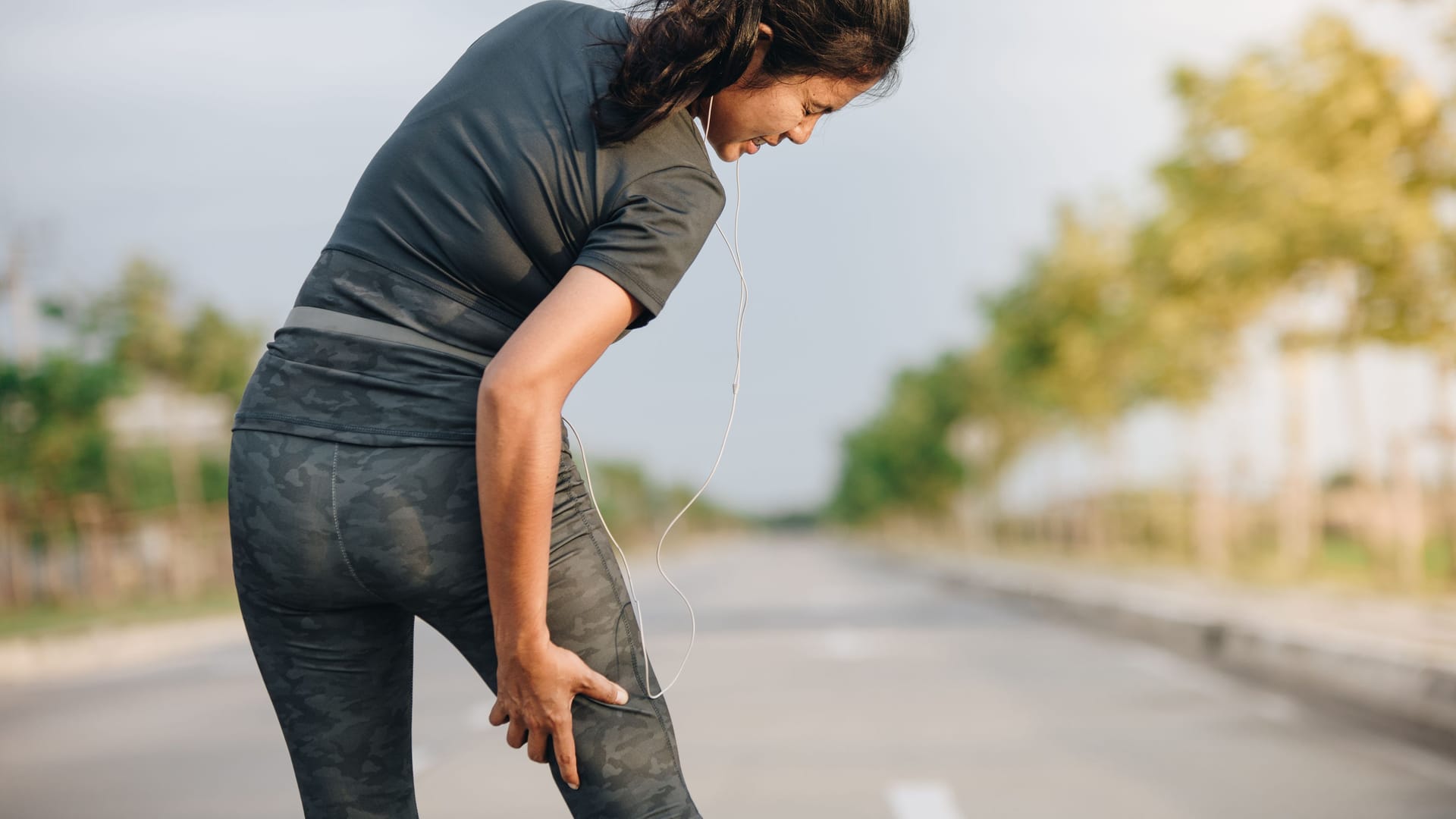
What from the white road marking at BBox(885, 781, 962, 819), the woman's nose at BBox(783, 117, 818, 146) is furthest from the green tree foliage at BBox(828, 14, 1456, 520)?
the woman's nose at BBox(783, 117, 818, 146)

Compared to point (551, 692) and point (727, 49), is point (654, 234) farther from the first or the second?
point (551, 692)

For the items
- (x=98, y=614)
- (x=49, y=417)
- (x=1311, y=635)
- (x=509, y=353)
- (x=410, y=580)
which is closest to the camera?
(x=509, y=353)

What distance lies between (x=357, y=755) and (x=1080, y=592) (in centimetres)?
1778

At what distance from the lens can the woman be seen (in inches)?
70.1

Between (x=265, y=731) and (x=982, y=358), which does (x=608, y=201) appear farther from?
(x=982, y=358)

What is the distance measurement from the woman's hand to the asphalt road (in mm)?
4134

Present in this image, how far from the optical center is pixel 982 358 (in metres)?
56.8

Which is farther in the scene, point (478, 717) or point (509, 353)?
point (478, 717)

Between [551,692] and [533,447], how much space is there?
306 mm

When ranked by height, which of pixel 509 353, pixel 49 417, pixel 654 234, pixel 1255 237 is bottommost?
pixel 509 353

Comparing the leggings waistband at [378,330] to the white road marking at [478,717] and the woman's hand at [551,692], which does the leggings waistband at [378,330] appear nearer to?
the woman's hand at [551,692]

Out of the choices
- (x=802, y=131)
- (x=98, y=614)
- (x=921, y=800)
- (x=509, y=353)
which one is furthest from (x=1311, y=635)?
(x=98, y=614)

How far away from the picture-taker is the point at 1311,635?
10.3m

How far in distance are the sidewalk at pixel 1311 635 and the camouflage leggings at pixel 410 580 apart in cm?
644
